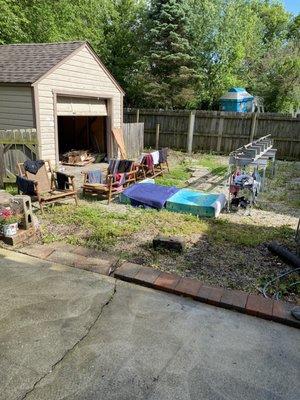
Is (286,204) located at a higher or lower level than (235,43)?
lower

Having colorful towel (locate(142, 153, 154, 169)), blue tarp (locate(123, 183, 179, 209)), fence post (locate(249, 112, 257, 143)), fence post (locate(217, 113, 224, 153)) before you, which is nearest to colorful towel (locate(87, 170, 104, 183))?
blue tarp (locate(123, 183, 179, 209))

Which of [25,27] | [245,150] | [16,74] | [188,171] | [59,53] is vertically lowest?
[188,171]

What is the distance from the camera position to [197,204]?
636 cm

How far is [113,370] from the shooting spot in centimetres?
231

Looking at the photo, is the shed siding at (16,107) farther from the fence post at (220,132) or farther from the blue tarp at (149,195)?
the fence post at (220,132)

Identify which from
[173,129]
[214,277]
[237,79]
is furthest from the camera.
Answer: [237,79]

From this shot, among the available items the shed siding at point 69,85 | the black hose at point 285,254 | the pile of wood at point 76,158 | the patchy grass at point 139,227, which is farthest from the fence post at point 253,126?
the black hose at point 285,254

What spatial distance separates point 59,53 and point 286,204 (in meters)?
7.75

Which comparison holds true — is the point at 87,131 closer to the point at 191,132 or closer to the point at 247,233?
the point at 191,132

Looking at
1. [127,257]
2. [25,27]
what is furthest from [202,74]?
[127,257]

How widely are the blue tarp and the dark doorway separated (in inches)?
227

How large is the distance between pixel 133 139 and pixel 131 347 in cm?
1122

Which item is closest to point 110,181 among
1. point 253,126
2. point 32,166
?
point 32,166

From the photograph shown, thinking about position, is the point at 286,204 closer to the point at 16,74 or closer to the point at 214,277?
the point at 214,277
